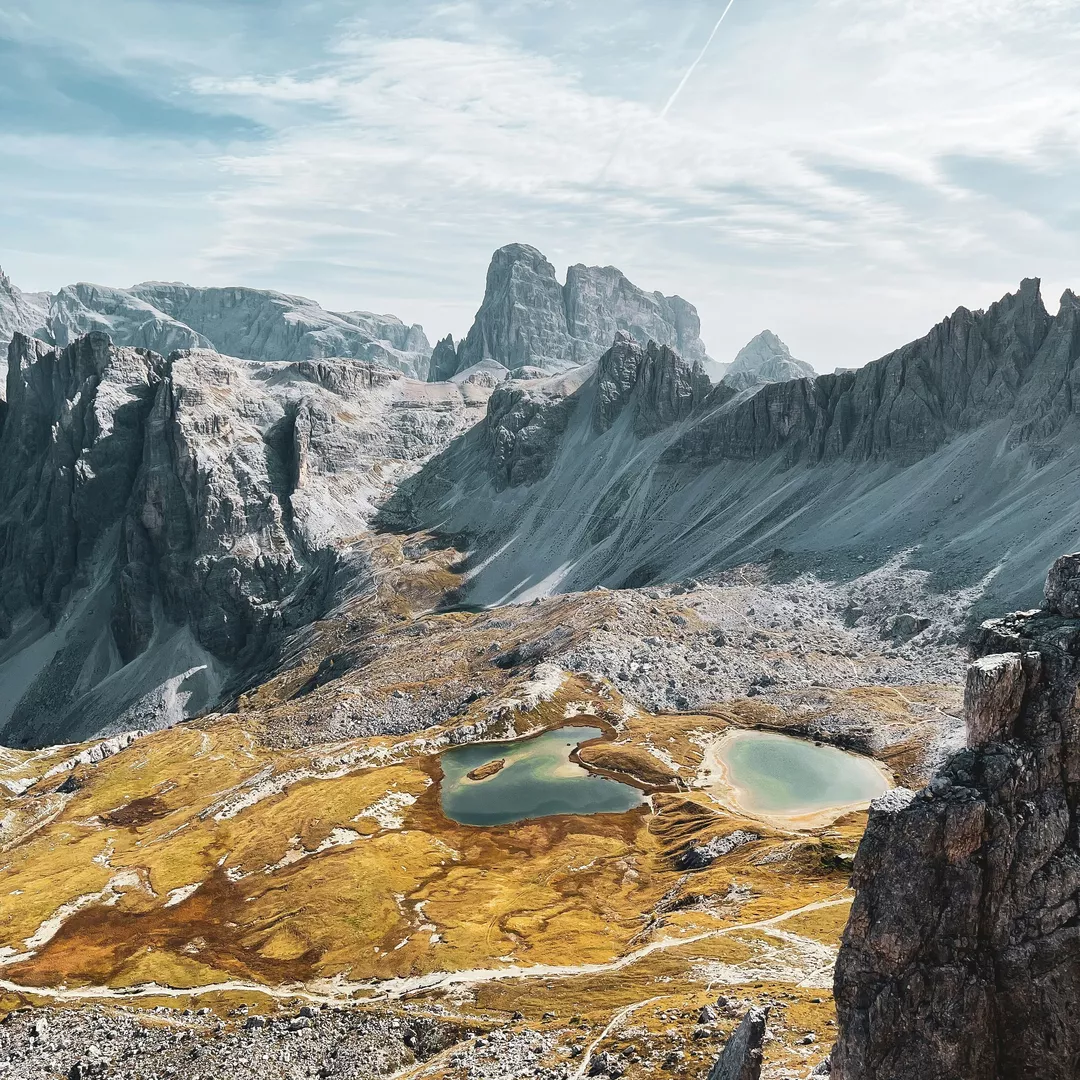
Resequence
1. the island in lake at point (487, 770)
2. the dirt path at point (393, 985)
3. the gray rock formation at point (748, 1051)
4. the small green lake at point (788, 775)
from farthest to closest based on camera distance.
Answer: the island in lake at point (487, 770), the small green lake at point (788, 775), the dirt path at point (393, 985), the gray rock formation at point (748, 1051)

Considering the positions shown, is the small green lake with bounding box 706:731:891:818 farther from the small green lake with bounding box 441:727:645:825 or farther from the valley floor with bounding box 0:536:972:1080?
the small green lake with bounding box 441:727:645:825

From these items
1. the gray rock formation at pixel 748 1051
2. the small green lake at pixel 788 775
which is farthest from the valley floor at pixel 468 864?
the gray rock formation at pixel 748 1051

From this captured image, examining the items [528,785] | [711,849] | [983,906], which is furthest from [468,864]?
[983,906]

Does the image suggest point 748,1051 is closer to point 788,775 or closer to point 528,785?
point 788,775

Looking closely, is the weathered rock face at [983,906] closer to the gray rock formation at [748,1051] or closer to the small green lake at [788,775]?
the gray rock formation at [748,1051]

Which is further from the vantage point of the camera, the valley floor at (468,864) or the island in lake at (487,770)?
the island in lake at (487,770)
